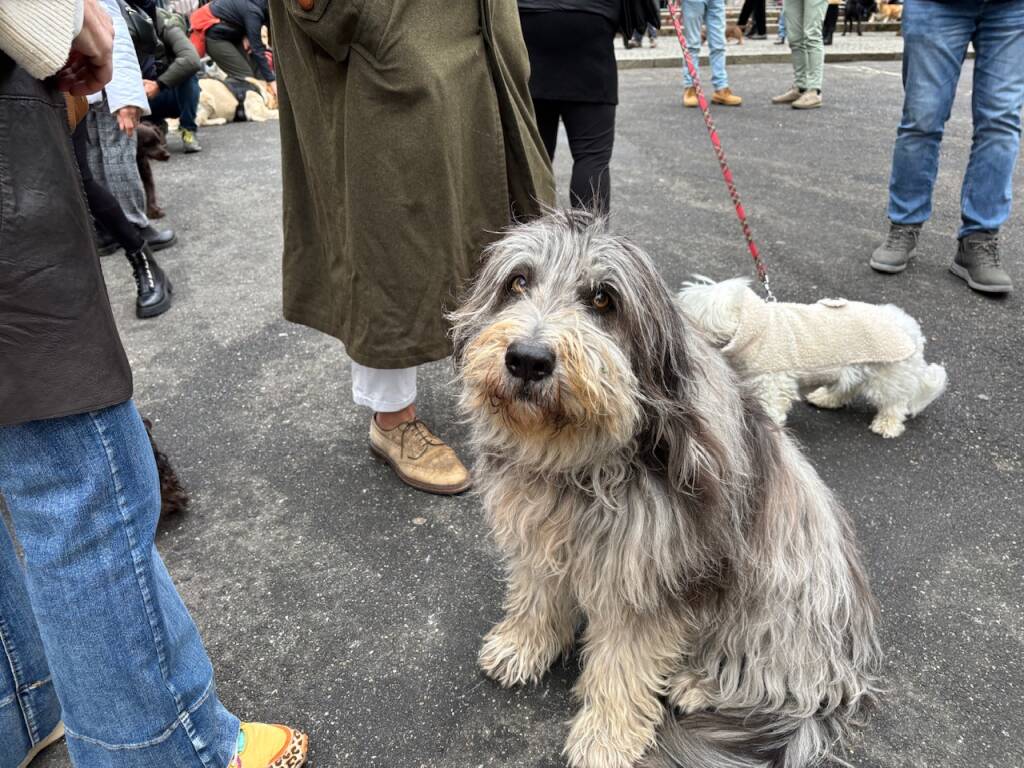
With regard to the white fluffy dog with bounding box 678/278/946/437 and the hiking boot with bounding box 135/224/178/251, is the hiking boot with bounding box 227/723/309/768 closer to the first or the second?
the white fluffy dog with bounding box 678/278/946/437

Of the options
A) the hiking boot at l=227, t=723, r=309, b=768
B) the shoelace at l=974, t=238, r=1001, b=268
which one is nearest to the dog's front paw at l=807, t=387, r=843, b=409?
the shoelace at l=974, t=238, r=1001, b=268

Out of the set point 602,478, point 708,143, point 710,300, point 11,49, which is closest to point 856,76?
point 708,143

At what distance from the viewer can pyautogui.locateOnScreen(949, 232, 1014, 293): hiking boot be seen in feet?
14.5

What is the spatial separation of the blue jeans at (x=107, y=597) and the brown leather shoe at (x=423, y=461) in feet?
4.68

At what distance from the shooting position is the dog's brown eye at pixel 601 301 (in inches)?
70.4

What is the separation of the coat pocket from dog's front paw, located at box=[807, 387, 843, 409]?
268 centimetres

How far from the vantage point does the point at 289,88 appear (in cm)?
256

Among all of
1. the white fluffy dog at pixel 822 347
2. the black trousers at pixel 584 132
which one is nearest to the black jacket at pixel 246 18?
the black trousers at pixel 584 132

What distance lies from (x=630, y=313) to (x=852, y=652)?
1220mm

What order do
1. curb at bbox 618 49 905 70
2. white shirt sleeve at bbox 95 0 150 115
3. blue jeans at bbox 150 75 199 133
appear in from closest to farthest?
white shirt sleeve at bbox 95 0 150 115 → blue jeans at bbox 150 75 199 133 → curb at bbox 618 49 905 70

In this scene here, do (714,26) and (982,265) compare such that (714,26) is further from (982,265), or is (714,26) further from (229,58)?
(229,58)

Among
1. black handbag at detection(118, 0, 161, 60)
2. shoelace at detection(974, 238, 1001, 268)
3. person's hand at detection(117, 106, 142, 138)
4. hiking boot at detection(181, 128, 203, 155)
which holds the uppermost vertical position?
black handbag at detection(118, 0, 161, 60)

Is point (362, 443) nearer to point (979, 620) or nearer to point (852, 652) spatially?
point (852, 652)

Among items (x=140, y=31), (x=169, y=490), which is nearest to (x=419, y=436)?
(x=169, y=490)
